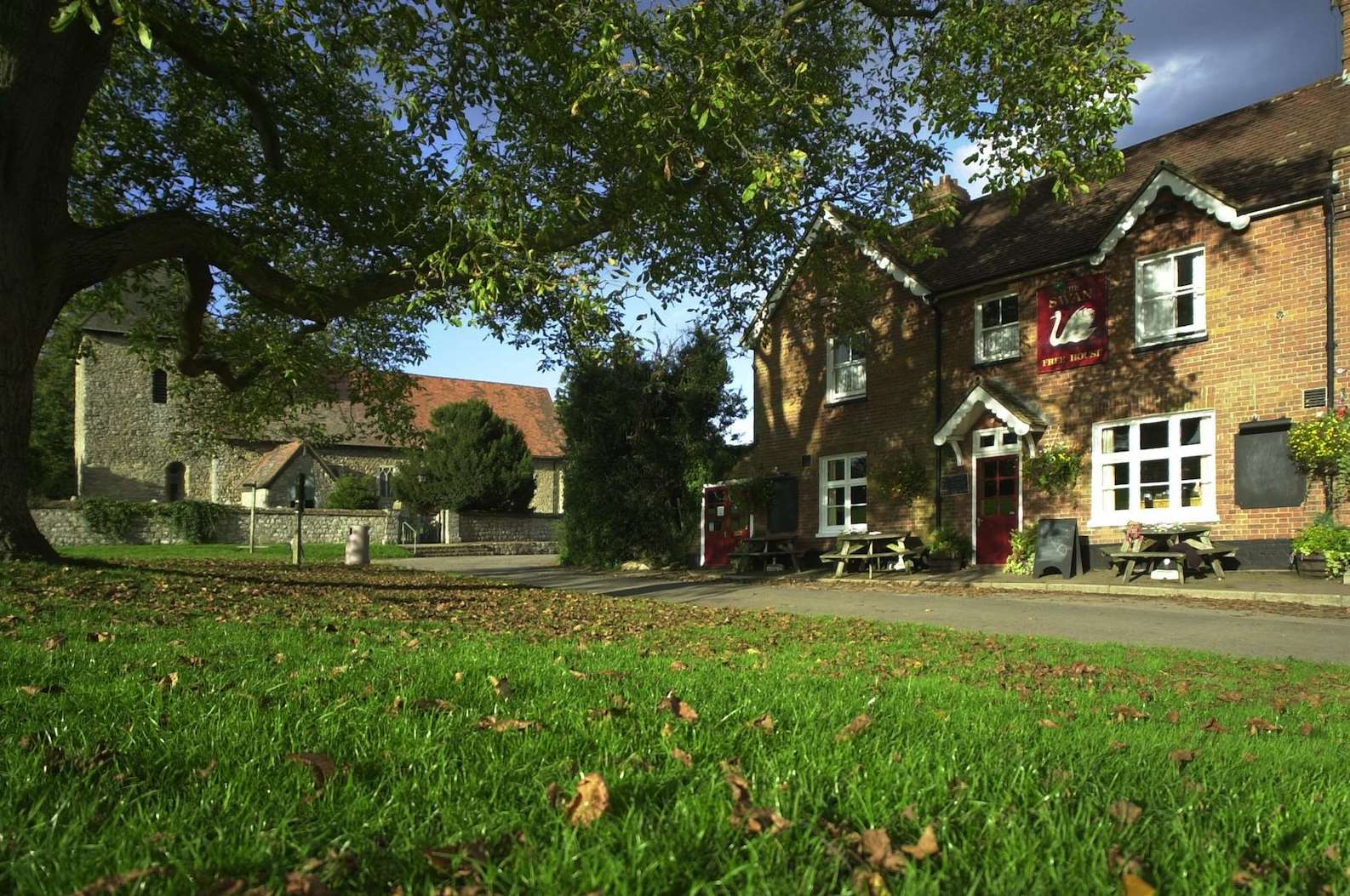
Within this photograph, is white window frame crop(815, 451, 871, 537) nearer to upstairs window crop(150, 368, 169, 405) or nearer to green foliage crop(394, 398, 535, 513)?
green foliage crop(394, 398, 535, 513)

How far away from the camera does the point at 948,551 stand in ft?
61.7

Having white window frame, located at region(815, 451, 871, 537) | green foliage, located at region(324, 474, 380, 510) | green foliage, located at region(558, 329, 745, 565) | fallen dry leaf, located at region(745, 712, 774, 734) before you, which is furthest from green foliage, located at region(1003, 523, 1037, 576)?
green foliage, located at region(324, 474, 380, 510)

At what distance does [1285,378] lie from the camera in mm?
14906

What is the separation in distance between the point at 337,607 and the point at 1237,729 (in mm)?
7748

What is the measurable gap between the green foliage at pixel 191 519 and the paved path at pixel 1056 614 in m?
24.7

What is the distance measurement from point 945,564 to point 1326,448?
279 inches

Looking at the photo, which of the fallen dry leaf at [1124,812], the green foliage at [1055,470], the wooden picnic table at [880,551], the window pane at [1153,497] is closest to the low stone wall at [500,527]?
the wooden picnic table at [880,551]

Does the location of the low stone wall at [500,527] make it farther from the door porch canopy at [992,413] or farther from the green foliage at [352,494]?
the door porch canopy at [992,413]

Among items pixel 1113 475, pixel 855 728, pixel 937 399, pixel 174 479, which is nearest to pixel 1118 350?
A: pixel 1113 475

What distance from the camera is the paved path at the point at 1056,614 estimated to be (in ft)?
28.9

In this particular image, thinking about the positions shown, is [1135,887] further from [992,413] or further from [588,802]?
[992,413]

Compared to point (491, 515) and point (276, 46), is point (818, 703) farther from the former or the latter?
point (491, 515)

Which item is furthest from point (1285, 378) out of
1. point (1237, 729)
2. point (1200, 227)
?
point (1237, 729)

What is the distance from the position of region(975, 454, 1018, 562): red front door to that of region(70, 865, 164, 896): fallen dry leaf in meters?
17.9
